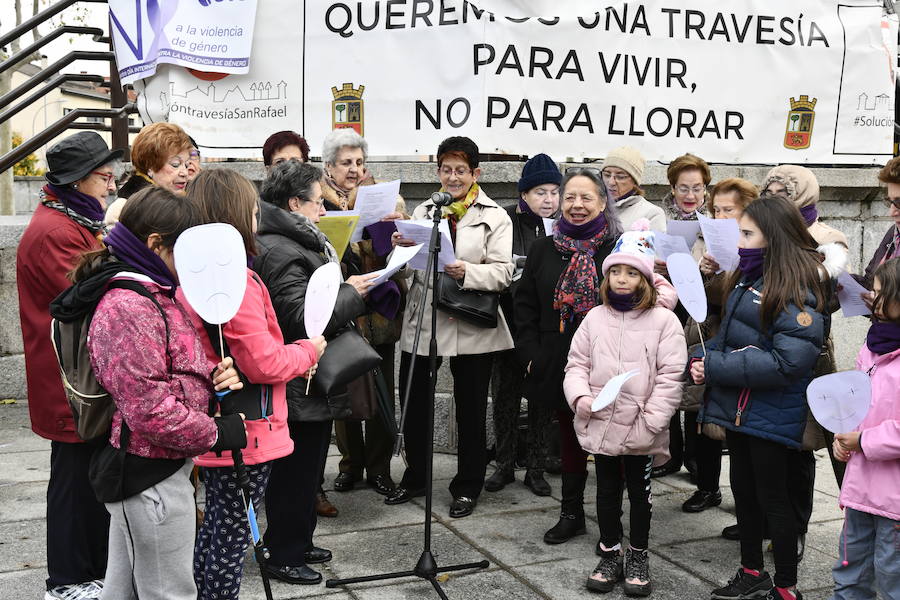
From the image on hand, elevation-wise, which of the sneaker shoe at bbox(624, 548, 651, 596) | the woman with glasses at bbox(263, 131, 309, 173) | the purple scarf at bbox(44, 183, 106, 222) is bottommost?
the sneaker shoe at bbox(624, 548, 651, 596)

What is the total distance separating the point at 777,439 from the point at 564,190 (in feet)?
5.27

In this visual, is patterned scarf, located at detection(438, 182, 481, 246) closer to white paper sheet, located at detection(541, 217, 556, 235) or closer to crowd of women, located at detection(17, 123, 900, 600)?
crowd of women, located at detection(17, 123, 900, 600)

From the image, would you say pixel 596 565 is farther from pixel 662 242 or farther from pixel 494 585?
pixel 662 242

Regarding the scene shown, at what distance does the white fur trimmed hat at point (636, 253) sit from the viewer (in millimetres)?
3986

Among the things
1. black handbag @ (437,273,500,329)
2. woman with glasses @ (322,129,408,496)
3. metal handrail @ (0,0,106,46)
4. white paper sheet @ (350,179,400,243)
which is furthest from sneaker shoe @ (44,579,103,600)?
metal handrail @ (0,0,106,46)

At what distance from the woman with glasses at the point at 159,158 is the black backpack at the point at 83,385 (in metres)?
1.78

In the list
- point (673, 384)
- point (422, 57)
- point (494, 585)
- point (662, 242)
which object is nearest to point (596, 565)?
point (494, 585)

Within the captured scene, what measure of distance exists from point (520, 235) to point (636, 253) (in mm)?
1640

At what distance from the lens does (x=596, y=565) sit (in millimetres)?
4219

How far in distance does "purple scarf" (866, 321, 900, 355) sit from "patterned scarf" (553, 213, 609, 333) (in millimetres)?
1430

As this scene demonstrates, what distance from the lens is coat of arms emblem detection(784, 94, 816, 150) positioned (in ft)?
22.2

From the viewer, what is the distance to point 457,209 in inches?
198

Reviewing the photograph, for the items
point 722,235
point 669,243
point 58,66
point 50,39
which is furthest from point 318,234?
point 50,39

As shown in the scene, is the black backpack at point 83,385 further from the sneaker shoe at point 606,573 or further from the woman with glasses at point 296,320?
the sneaker shoe at point 606,573
